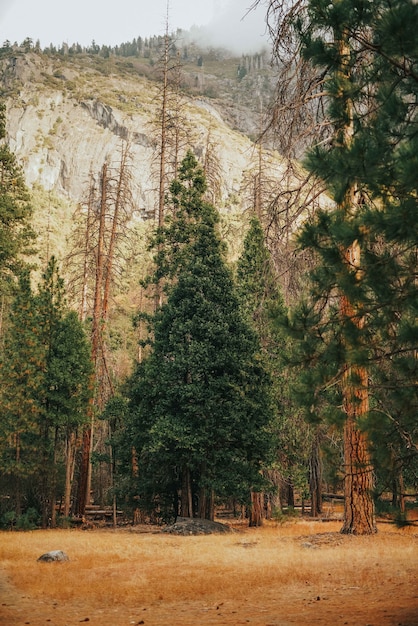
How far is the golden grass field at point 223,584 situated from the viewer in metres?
6.07

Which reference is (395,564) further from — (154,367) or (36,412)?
(36,412)

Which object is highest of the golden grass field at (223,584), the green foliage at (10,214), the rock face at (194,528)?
the green foliage at (10,214)

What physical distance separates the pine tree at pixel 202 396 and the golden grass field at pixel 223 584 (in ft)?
16.6

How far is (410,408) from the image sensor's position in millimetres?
5324

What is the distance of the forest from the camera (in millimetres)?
5434

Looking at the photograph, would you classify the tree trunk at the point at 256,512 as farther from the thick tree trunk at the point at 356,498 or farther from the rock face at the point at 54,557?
the rock face at the point at 54,557

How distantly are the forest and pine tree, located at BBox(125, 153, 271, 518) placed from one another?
0.20 feet

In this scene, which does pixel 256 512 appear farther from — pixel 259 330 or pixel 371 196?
pixel 371 196

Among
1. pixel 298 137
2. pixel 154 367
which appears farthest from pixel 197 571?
pixel 154 367

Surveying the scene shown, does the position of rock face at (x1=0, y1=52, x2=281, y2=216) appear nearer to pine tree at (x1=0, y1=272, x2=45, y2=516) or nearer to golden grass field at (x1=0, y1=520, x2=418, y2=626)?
pine tree at (x1=0, y1=272, x2=45, y2=516)

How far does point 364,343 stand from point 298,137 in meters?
7.09

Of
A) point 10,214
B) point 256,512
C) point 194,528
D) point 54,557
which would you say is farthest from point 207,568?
point 10,214

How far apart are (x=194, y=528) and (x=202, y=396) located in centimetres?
377

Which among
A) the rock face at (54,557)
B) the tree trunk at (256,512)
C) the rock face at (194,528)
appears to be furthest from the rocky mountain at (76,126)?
the rock face at (54,557)
